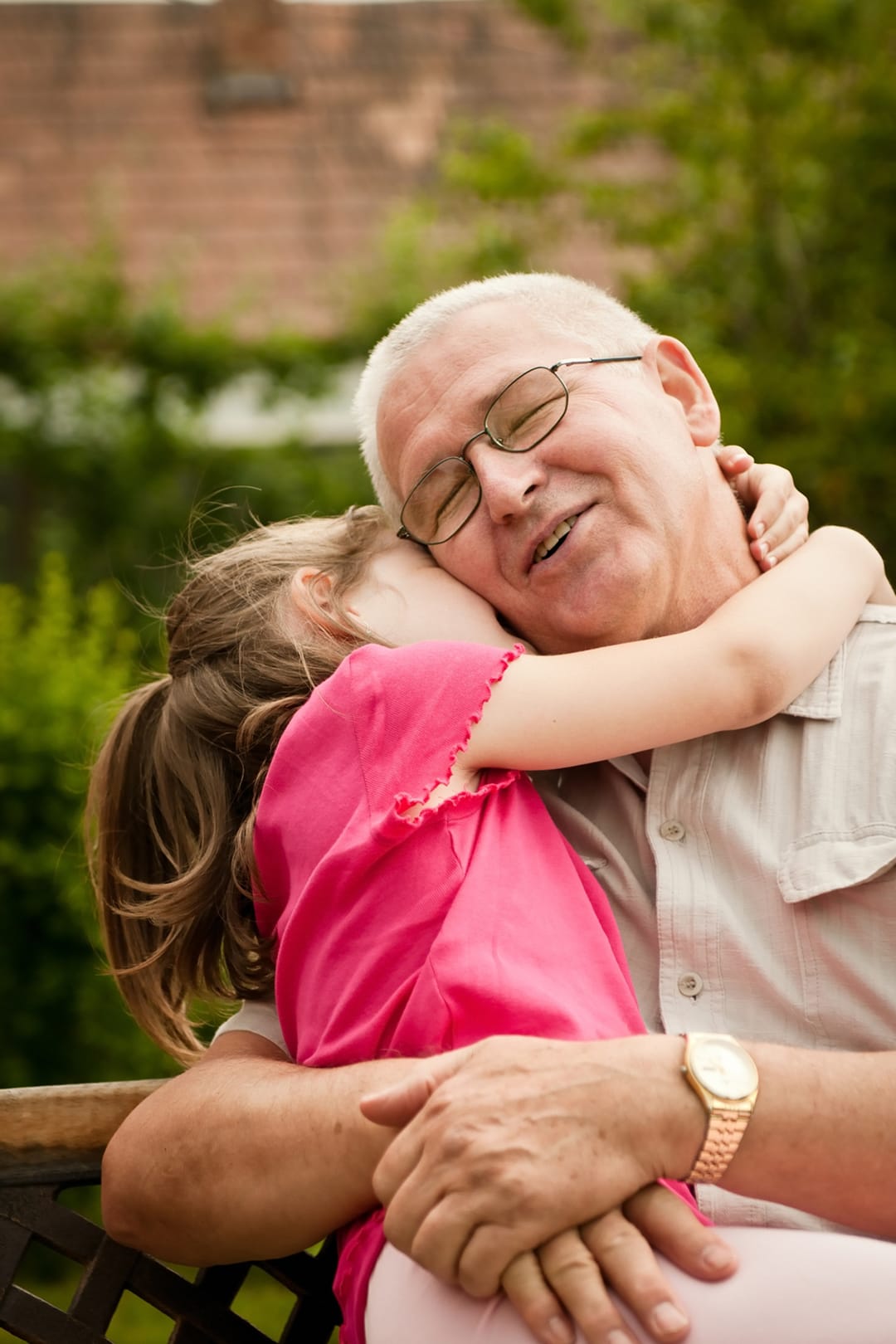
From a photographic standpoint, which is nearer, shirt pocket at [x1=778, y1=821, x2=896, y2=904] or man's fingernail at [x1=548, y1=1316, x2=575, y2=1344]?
man's fingernail at [x1=548, y1=1316, x2=575, y2=1344]

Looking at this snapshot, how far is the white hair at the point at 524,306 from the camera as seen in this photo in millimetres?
2713

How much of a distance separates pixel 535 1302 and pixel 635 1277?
12 centimetres

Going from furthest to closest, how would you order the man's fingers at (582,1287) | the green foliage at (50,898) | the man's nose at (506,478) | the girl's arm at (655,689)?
the green foliage at (50,898) < the man's nose at (506,478) < the girl's arm at (655,689) < the man's fingers at (582,1287)

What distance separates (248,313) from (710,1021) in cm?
902

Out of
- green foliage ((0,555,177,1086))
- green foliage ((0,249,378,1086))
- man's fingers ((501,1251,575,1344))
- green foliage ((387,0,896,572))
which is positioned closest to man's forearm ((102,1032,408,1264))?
man's fingers ((501,1251,575,1344))

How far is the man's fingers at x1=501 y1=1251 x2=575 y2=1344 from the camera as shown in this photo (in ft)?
5.55

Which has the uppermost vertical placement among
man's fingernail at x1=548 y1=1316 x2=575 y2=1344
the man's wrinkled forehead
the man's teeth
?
the man's wrinkled forehead

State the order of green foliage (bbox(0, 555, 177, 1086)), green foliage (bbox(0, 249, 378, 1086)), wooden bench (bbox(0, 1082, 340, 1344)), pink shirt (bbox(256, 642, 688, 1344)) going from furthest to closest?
green foliage (bbox(0, 249, 378, 1086)) → green foliage (bbox(0, 555, 177, 1086)) → wooden bench (bbox(0, 1082, 340, 1344)) → pink shirt (bbox(256, 642, 688, 1344))

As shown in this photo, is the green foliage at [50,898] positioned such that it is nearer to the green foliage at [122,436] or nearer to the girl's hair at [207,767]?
the girl's hair at [207,767]

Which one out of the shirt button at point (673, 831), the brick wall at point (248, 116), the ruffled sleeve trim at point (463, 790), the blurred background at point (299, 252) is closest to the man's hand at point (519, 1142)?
the ruffled sleeve trim at point (463, 790)

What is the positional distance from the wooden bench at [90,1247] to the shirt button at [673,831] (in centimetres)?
86

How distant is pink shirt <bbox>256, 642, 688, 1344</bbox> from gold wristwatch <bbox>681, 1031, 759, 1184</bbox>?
0.17 metres

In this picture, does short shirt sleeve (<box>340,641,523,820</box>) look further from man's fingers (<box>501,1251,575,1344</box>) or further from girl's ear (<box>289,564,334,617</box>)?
man's fingers (<box>501,1251,575,1344</box>)

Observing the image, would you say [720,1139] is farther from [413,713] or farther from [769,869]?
[413,713]
